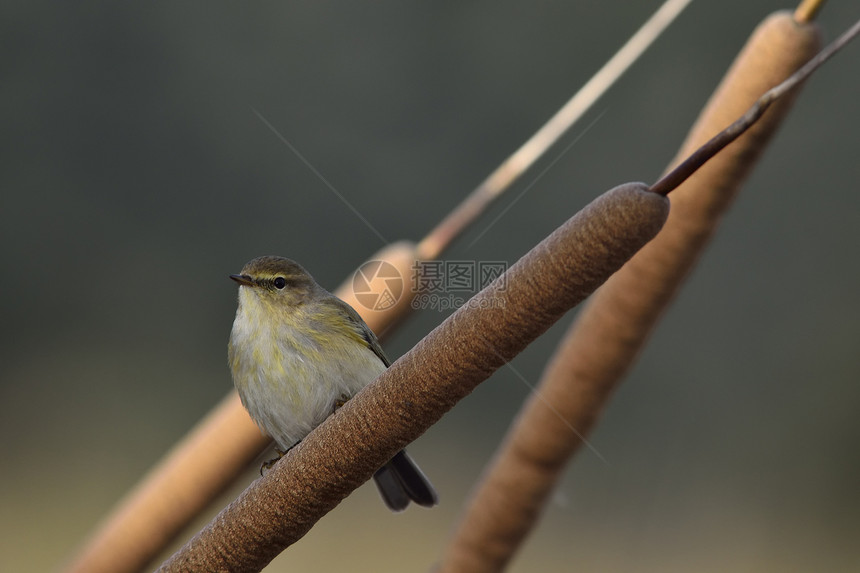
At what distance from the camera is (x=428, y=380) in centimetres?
67

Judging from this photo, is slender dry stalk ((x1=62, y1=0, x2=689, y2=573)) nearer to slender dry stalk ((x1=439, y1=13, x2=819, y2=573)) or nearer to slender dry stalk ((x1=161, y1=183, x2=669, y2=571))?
slender dry stalk ((x1=439, y1=13, x2=819, y2=573))

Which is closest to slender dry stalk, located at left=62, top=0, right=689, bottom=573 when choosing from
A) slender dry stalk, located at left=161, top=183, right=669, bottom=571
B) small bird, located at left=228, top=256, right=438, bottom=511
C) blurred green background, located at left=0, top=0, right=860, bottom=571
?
small bird, located at left=228, top=256, right=438, bottom=511

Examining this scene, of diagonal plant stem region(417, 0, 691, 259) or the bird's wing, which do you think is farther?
the bird's wing

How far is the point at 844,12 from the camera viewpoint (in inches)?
139

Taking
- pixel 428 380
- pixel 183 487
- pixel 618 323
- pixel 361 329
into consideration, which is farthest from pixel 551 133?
pixel 361 329

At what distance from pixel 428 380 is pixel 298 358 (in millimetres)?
1028

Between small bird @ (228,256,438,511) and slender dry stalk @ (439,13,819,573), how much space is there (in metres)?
0.43

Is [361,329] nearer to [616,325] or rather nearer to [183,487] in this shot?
[183,487]

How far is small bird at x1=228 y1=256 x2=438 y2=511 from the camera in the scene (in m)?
1.63

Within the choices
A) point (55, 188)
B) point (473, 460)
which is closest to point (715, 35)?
point (473, 460)

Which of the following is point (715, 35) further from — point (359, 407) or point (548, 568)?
point (359, 407)

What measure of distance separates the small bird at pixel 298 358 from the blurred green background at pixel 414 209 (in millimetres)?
1648

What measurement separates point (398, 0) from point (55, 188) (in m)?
1.83

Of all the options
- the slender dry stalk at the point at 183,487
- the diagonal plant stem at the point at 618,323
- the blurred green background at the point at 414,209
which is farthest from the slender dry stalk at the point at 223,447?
the blurred green background at the point at 414,209
